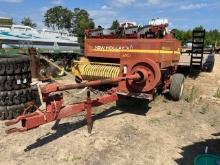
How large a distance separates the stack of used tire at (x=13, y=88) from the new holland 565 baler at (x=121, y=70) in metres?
0.76

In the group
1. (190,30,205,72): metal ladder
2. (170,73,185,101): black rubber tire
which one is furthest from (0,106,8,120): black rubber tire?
(190,30,205,72): metal ladder

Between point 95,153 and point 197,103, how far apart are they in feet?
14.3

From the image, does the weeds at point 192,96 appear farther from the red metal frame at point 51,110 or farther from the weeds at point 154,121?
the red metal frame at point 51,110

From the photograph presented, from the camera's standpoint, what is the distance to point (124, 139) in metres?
5.96

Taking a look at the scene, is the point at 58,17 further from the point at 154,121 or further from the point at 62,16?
the point at 154,121

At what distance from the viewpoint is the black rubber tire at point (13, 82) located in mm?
7168

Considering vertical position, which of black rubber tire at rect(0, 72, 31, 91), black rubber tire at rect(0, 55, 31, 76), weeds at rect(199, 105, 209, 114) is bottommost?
weeds at rect(199, 105, 209, 114)

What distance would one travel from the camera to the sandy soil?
5.23m

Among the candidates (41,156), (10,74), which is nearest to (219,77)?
(10,74)

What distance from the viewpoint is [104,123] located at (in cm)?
682

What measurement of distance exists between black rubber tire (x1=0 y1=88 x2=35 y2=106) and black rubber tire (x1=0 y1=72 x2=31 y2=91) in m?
0.09

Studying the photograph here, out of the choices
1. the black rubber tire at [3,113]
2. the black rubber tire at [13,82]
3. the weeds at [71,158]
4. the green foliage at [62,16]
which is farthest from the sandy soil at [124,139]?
the green foliage at [62,16]

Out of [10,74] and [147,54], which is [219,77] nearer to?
[147,54]

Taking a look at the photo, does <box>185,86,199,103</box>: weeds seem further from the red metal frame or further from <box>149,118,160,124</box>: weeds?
the red metal frame
